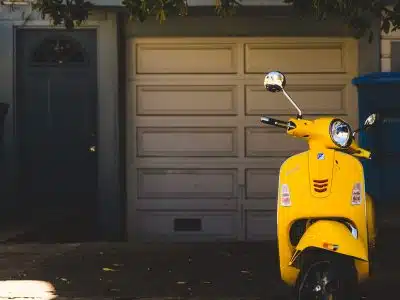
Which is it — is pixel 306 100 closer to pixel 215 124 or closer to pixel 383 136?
pixel 215 124

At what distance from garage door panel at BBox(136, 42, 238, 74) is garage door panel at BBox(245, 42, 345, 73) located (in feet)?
0.84

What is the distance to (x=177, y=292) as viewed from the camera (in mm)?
5844

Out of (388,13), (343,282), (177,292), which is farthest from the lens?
(388,13)

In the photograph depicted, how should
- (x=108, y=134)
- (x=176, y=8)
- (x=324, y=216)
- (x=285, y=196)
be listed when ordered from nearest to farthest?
(x=324, y=216) < (x=285, y=196) < (x=176, y=8) < (x=108, y=134)

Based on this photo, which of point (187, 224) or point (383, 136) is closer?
point (383, 136)

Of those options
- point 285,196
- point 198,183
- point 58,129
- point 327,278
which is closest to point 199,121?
point 198,183

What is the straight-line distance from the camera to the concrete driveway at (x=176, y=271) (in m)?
5.87

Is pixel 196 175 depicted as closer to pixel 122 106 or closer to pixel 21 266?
pixel 122 106

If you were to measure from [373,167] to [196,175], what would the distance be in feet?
7.67

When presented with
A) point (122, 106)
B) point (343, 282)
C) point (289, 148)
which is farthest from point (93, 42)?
point (343, 282)

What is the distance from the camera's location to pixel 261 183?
335 inches

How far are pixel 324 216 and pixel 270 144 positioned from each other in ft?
12.6

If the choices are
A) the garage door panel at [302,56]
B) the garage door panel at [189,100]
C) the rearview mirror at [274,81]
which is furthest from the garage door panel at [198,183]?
the rearview mirror at [274,81]

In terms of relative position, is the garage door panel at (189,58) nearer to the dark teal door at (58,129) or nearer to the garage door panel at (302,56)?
the garage door panel at (302,56)
